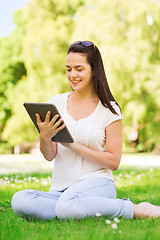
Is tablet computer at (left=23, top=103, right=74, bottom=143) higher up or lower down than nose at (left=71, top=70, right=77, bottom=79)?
lower down

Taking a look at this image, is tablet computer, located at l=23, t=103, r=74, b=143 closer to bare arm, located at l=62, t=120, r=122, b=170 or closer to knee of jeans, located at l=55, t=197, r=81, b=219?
bare arm, located at l=62, t=120, r=122, b=170

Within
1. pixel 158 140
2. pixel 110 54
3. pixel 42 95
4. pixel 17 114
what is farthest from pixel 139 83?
pixel 17 114

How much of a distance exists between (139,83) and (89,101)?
50.5ft

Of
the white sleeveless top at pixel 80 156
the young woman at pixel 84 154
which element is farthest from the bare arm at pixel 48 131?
the white sleeveless top at pixel 80 156

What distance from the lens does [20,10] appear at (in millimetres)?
29938

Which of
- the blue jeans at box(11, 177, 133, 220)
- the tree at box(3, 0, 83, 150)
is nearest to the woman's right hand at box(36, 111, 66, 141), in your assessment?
the blue jeans at box(11, 177, 133, 220)

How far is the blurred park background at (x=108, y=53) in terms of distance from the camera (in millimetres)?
18828

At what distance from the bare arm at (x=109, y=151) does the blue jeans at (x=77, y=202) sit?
0.52 ft

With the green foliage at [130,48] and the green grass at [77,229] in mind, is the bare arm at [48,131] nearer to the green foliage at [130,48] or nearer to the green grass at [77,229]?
the green grass at [77,229]

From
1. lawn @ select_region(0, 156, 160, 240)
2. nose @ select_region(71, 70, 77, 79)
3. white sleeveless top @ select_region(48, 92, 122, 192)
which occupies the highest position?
nose @ select_region(71, 70, 77, 79)

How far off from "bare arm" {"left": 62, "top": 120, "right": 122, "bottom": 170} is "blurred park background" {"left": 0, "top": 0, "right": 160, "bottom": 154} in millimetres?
14978

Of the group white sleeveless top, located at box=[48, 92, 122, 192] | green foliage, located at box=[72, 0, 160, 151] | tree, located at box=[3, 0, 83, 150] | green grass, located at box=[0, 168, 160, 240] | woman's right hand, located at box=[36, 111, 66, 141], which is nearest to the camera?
green grass, located at box=[0, 168, 160, 240]

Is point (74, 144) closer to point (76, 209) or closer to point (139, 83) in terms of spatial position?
point (76, 209)

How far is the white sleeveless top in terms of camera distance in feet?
11.5
